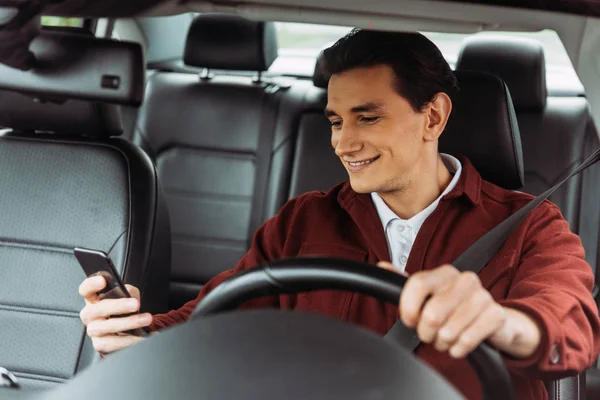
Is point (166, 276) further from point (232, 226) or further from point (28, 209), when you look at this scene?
point (232, 226)

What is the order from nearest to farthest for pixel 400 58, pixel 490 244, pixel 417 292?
pixel 417 292 < pixel 490 244 < pixel 400 58

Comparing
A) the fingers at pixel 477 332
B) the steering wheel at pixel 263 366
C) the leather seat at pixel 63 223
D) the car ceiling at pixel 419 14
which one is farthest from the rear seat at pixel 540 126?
the steering wheel at pixel 263 366

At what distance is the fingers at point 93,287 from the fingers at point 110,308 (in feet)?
0.04

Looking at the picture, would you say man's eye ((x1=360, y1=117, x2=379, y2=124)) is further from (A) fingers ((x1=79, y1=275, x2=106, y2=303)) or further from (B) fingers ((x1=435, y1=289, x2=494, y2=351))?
(B) fingers ((x1=435, y1=289, x2=494, y2=351))

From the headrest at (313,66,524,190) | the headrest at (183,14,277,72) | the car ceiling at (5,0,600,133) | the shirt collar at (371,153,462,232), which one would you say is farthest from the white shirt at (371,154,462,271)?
the headrest at (183,14,277,72)

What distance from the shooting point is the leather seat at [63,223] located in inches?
86.6

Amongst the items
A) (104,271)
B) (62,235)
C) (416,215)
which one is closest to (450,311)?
(104,271)

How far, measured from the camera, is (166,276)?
7.72ft

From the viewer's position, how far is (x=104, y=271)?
1.29 meters

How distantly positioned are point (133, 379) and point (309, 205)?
1105mm

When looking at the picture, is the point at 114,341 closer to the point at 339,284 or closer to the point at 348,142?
the point at 339,284

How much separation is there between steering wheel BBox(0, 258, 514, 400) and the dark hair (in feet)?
3.41

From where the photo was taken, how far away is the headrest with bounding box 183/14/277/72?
2.99 meters

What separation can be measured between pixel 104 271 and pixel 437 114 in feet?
2.99
